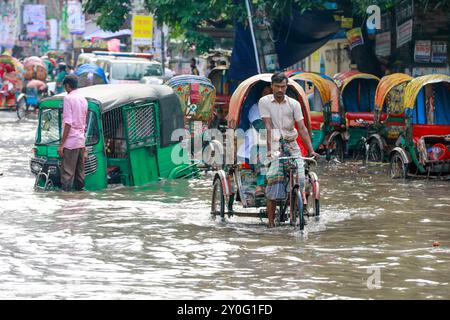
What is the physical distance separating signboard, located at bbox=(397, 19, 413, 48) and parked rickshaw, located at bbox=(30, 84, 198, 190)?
8.56m

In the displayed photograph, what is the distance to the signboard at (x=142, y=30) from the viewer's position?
4281 cm

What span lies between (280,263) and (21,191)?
22.3 ft

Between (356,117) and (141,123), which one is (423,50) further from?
(141,123)

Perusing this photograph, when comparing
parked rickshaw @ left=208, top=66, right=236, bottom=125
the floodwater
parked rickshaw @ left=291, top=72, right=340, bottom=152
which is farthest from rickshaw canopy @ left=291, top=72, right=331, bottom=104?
parked rickshaw @ left=208, top=66, right=236, bottom=125

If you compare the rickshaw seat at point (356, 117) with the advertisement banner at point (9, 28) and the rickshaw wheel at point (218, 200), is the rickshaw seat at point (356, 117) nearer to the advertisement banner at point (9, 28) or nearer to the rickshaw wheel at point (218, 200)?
the rickshaw wheel at point (218, 200)

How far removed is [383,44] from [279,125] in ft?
50.3

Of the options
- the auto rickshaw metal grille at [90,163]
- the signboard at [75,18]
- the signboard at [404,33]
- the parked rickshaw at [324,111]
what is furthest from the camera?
the signboard at [75,18]

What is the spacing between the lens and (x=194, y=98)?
2031cm

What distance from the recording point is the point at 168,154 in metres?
16.6

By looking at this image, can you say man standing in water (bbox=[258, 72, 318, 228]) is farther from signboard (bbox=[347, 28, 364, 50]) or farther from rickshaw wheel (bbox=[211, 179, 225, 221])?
signboard (bbox=[347, 28, 364, 50])

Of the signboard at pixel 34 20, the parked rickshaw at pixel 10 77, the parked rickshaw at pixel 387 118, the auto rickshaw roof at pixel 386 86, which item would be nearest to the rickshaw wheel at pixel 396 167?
the parked rickshaw at pixel 387 118

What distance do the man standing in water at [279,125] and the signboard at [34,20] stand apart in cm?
6486

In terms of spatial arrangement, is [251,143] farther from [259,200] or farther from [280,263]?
[280,263]
